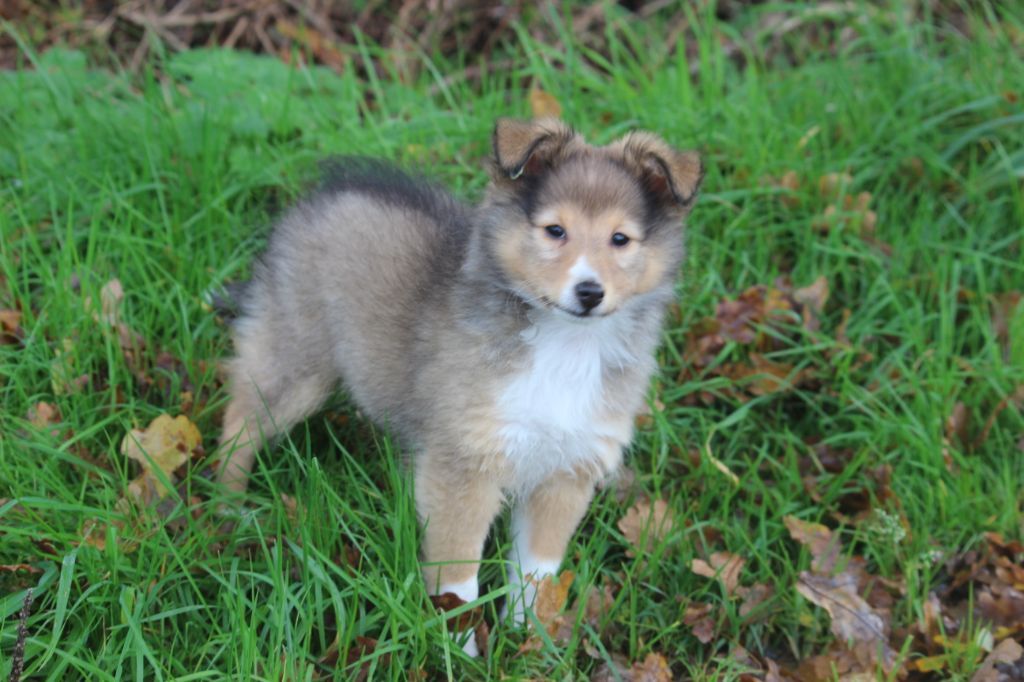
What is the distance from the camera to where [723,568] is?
3.96 meters

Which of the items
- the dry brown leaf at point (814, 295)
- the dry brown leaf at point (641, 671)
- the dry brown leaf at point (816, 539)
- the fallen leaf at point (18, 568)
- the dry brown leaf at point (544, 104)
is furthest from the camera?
the dry brown leaf at point (544, 104)

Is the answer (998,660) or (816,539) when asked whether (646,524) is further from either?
(998,660)

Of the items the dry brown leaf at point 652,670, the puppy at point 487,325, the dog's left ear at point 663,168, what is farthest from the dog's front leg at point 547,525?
the dog's left ear at point 663,168

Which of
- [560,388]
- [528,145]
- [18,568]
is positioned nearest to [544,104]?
[528,145]

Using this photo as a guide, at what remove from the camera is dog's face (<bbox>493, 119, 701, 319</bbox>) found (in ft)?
10.4

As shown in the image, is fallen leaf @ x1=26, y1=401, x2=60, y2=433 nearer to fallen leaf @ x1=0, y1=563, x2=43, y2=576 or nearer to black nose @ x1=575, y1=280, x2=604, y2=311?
fallen leaf @ x1=0, y1=563, x2=43, y2=576

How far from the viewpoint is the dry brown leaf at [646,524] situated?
3.96 m

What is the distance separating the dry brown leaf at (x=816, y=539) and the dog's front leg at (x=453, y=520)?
1.20m

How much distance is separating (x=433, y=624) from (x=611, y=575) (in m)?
0.88

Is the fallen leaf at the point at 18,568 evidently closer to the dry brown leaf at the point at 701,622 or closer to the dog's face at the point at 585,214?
the dog's face at the point at 585,214

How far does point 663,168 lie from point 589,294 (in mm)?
Result: 482

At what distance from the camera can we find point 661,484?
4375 mm

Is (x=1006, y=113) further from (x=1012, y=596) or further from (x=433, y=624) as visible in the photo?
(x=433, y=624)

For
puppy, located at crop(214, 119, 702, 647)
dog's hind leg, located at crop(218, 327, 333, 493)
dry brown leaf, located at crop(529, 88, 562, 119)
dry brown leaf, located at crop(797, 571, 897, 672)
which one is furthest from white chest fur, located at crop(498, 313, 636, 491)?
dry brown leaf, located at crop(529, 88, 562, 119)
